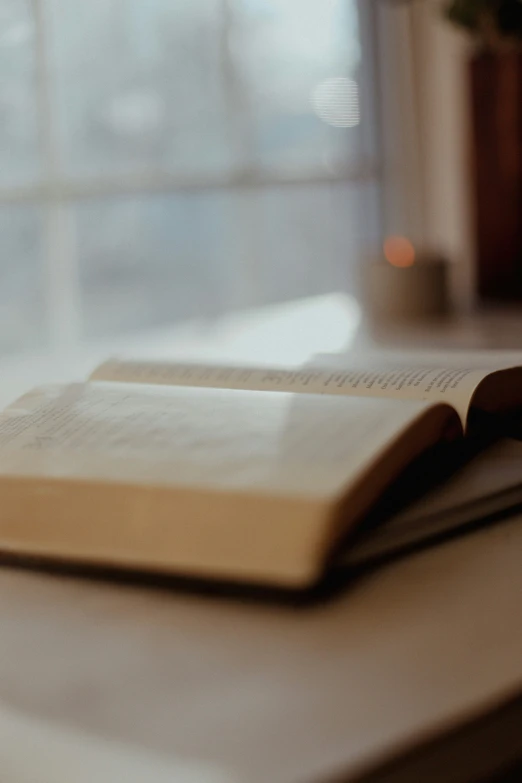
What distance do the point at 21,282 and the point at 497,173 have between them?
2.51 feet

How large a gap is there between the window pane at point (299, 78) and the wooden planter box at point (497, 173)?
28 cm

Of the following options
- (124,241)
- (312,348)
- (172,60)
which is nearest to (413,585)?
(312,348)

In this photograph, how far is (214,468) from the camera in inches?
18.6

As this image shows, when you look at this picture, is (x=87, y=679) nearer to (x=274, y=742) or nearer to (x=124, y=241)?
(x=274, y=742)

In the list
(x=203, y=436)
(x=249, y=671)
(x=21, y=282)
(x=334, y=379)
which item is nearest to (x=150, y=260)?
(x=21, y=282)

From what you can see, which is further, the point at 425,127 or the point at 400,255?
the point at 425,127

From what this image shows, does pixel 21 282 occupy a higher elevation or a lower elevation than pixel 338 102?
lower

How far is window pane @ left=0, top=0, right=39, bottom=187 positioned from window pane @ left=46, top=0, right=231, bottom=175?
0.04 metres

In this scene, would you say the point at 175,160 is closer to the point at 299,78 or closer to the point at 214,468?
the point at 299,78

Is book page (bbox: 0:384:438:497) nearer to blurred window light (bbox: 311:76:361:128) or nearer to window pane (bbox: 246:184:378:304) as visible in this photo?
window pane (bbox: 246:184:378:304)

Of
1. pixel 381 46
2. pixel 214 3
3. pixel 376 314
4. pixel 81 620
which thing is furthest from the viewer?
pixel 381 46

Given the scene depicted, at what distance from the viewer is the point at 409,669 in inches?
14.5

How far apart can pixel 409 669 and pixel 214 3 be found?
1388 mm

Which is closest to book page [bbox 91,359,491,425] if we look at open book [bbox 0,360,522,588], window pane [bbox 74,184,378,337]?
open book [bbox 0,360,522,588]
